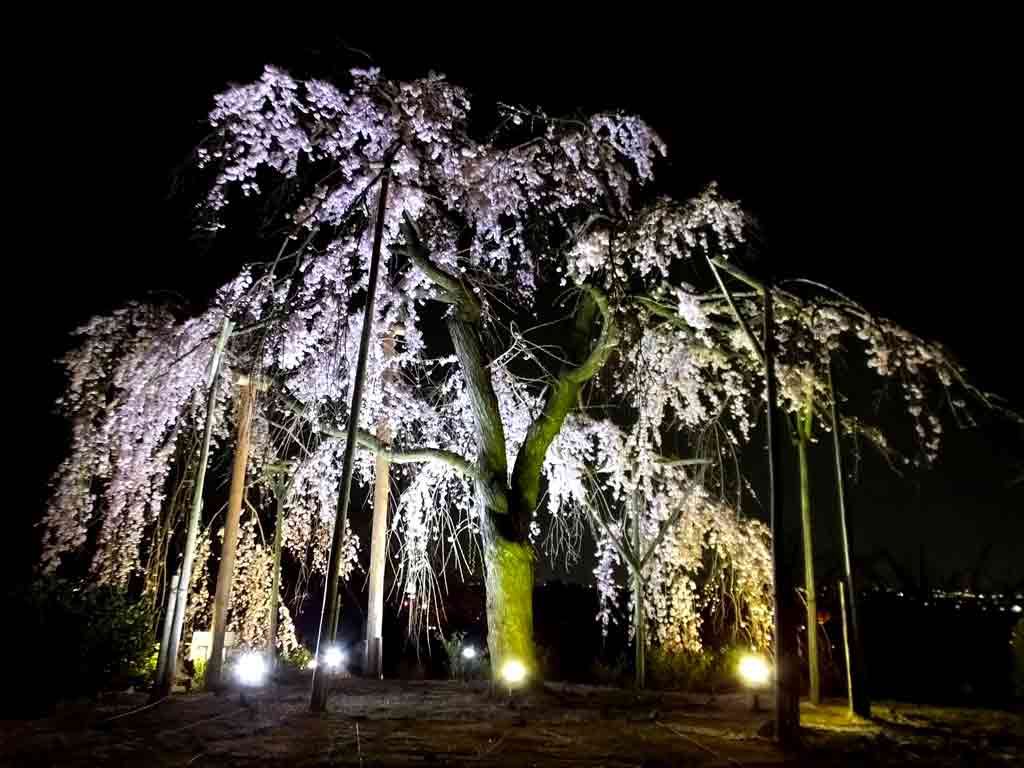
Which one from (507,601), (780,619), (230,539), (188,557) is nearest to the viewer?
(780,619)

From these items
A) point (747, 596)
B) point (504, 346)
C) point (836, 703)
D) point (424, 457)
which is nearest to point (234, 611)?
point (424, 457)

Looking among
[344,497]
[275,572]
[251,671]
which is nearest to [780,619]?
[344,497]

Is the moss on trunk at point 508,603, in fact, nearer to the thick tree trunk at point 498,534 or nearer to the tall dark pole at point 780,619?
the thick tree trunk at point 498,534

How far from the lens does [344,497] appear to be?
8664 millimetres

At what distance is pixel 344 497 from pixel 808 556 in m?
6.62

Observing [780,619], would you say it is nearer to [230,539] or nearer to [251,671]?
[251,671]

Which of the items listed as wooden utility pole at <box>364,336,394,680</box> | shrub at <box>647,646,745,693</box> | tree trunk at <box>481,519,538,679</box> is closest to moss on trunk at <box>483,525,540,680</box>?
tree trunk at <box>481,519,538,679</box>

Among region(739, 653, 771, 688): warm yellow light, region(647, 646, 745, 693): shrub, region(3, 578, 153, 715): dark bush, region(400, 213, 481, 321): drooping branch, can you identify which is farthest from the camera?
region(647, 646, 745, 693): shrub

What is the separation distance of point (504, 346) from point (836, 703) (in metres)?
7.58

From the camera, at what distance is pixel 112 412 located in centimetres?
1135

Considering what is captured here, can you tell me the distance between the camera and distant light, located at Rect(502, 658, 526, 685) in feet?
32.6

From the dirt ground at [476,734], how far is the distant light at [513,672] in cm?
19

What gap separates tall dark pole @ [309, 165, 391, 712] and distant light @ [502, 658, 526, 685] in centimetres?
242

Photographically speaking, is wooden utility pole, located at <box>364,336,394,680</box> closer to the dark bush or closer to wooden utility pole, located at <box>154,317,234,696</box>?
wooden utility pole, located at <box>154,317,234,696</box>
